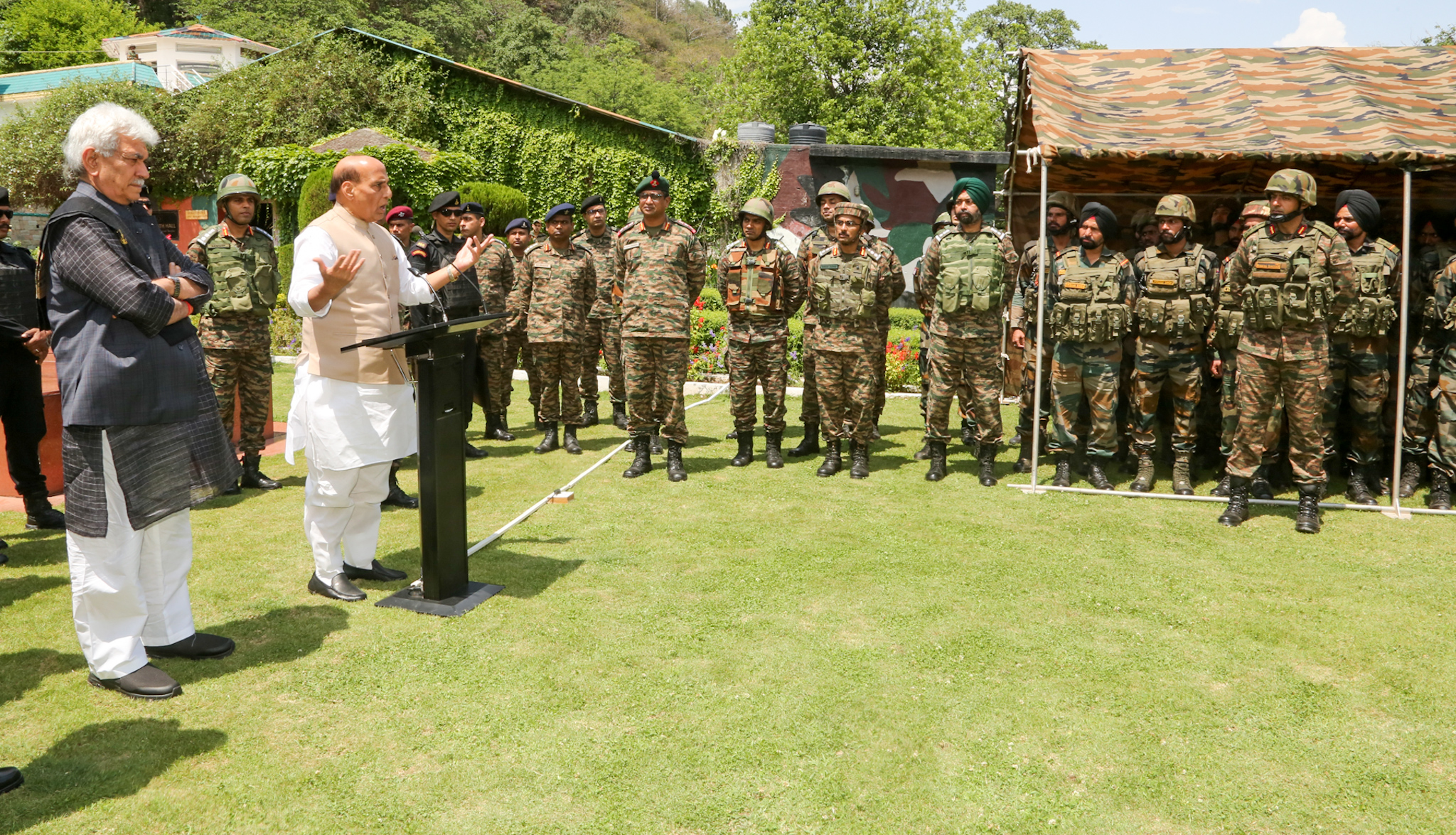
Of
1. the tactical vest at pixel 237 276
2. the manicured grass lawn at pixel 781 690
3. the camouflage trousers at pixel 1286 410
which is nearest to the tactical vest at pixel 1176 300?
the camouflage trousers at pixel 1286 410

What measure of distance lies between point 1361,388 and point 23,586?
8.50 m

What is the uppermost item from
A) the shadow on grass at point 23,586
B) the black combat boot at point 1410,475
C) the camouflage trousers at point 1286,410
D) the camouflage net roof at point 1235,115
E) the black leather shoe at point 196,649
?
the camouflage net roof at point 1235,115

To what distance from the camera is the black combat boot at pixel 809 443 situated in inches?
347

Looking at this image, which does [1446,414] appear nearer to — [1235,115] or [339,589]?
[1235,115]

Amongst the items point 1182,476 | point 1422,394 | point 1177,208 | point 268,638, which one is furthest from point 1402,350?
point 268,638

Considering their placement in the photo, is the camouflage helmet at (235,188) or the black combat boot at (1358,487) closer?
the camouflage helmet at (235,188)

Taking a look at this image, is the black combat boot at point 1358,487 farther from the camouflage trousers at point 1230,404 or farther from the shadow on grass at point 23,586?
the shadow on grass at point 23,586

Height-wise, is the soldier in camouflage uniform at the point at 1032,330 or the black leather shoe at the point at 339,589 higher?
the soldier in camouflage uniform at the point at 1032,330

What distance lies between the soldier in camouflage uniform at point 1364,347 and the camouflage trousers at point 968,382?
220 centimetres

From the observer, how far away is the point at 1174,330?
7.28m

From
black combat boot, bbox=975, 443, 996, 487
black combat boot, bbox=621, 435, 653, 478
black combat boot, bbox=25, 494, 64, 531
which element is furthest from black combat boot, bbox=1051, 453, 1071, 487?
black combat boot, bbox=25, 494, 64, 531

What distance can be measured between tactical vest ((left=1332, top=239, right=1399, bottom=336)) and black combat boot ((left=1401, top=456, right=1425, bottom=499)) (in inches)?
45.8

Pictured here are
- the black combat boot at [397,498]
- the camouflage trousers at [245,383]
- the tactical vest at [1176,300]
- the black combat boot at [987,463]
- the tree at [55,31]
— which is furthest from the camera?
the tree at [55,31]

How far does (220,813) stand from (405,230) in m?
5.88
